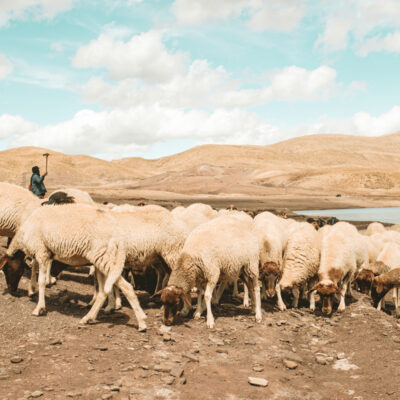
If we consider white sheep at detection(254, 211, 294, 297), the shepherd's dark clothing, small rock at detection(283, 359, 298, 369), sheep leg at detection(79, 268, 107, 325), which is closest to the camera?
small rock at detection(283, 359, 298, 369)

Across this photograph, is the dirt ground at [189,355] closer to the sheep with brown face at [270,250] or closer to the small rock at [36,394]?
the small rock at [36,394]

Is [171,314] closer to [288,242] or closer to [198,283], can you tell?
[198,283]

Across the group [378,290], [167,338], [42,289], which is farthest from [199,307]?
[378,290]

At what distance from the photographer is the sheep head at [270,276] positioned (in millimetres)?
9906

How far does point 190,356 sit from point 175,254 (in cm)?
305

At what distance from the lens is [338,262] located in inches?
412

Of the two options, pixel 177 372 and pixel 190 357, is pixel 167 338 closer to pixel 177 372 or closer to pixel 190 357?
pixel 190 357

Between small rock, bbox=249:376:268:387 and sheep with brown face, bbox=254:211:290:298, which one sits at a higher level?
sheep with brown face, bbox=254:211:290:298

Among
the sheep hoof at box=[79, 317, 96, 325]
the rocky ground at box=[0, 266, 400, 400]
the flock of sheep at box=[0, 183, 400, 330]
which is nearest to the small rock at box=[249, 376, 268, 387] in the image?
the rocky ground at box=[0, 266, 400, 400]

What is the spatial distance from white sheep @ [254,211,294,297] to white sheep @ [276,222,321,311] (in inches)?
8.1

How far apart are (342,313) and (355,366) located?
323cm

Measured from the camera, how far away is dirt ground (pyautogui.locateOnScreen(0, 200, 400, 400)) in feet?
18.2

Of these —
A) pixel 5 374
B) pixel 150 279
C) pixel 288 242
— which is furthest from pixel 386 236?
pixel 5 374

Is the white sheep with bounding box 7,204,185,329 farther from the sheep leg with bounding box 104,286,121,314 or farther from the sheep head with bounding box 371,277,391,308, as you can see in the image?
the sheep head with bounding box 371,277,391,308
